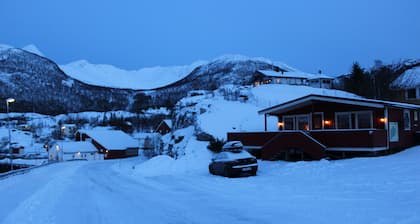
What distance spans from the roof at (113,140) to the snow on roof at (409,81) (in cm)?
5051

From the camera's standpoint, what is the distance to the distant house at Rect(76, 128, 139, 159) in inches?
2869

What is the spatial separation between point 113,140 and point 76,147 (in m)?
7.65

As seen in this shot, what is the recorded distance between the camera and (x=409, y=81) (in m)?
49.7

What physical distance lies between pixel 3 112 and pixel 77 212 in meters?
142

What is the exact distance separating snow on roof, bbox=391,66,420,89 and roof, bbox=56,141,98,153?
5432cm

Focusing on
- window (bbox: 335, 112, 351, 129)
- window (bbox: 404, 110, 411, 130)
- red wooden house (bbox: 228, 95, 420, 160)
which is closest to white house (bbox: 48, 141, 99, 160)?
red wooden house (bbox: 228, 95, 420, 160)

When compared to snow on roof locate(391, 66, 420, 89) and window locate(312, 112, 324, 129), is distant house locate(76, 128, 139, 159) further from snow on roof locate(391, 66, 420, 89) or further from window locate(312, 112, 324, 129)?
window locate(312, 112, 324, 129)

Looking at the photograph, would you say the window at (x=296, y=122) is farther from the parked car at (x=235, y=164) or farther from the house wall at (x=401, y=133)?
the parked car at (x=235, y=164)

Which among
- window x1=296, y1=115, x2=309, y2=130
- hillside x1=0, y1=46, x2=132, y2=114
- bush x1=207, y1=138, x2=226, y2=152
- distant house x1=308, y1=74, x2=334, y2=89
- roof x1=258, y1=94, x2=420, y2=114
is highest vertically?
hillside x1=0, y1=46, x2=132, y2=114

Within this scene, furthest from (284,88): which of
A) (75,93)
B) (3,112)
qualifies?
(75,93)

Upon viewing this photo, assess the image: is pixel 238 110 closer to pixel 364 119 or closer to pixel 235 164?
pixel 364 119

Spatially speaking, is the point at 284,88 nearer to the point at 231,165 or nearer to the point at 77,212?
the point at 231,165

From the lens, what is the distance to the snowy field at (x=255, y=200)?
9273 mm

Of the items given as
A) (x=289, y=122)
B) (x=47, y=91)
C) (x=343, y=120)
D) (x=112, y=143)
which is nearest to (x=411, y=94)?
(x=289, y=122)
